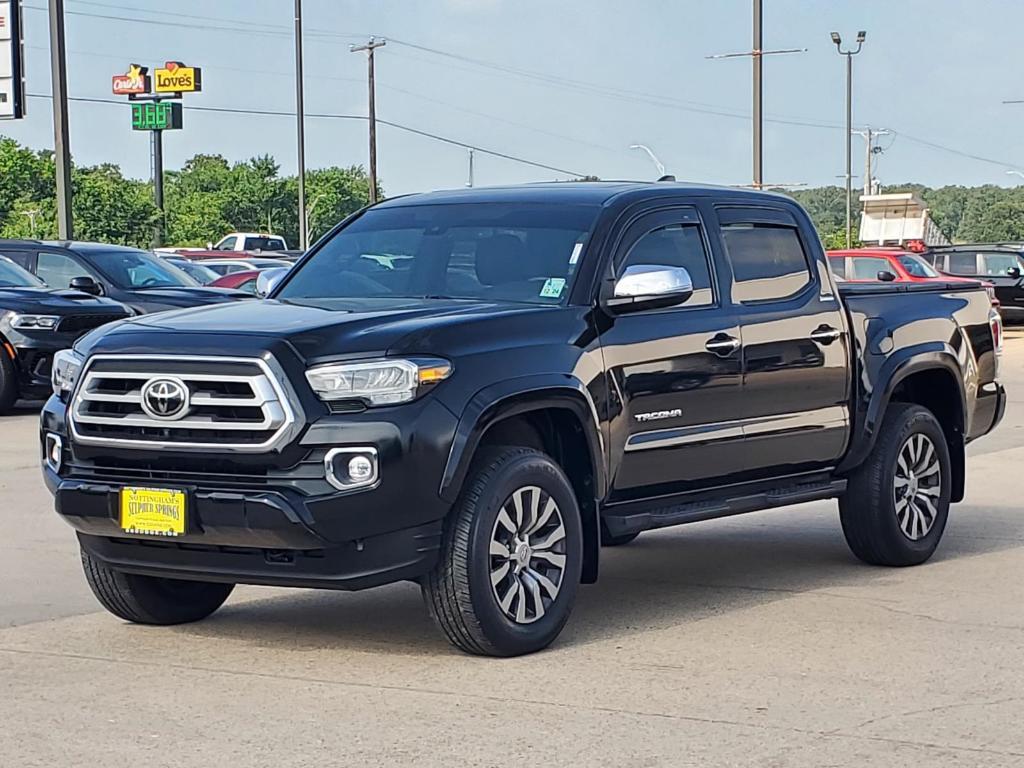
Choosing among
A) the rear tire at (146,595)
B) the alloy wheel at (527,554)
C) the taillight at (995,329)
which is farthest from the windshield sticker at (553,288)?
the taillight at (995,329)

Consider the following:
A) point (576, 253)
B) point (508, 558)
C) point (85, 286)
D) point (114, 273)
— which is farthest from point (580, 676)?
point (114, 273)

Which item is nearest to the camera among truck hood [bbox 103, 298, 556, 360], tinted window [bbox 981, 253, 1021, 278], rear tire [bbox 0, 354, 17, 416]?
truck hood [bbox 103, 298, 556, 360]

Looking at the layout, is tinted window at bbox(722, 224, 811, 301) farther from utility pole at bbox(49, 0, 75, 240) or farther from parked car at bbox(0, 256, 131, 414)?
utility pole at bbox(49, 0, 75, 240)

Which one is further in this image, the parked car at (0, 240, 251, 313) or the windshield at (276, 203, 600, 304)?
the parked car at (0, 240, 251, 313)

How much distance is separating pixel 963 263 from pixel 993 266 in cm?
59

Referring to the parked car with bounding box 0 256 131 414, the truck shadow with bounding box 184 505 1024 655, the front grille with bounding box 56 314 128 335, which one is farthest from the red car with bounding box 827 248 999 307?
the truck shadow with bounding box 184 505 1024 655

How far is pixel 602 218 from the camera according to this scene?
7.89m

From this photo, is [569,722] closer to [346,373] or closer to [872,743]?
[872,743]

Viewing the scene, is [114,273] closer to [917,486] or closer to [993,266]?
[917,486]

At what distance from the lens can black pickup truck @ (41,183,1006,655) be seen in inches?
260

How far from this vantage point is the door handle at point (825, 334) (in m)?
8.70

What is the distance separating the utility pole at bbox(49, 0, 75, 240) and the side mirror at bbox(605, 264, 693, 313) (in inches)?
930

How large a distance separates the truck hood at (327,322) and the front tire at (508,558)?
1.89 feet

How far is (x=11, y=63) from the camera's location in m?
33.0
